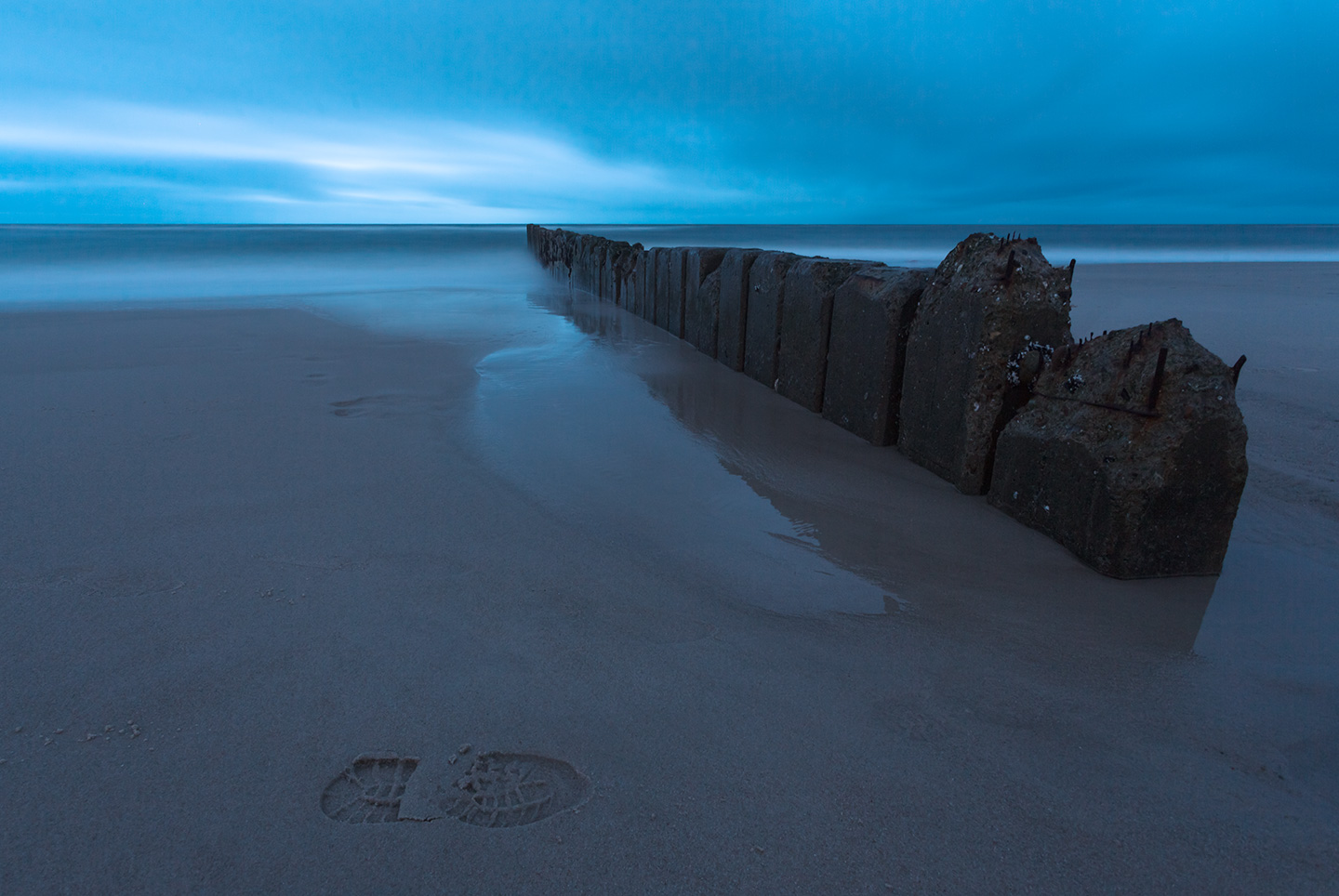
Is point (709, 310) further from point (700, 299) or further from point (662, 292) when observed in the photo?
point (662, 292)

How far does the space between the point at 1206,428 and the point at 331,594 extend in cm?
266

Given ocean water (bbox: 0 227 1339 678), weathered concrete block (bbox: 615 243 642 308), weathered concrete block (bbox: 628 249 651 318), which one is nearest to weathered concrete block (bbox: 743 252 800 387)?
ocean water (bbox: 0 227 1339 678)

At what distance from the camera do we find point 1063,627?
2.05 m

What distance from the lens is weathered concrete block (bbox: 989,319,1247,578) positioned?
7.18 ft

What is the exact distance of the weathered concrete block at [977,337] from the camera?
283 cm

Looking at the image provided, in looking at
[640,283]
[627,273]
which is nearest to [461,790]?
[640,283]

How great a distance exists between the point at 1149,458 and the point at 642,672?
A: 1681mm

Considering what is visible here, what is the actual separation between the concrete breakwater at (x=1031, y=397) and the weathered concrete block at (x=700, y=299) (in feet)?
5.20

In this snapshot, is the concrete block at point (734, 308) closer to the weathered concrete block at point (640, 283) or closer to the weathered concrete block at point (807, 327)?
the weathered concrete block at point (807, 327)

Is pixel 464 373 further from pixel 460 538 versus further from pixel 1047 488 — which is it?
pixel 1047 488

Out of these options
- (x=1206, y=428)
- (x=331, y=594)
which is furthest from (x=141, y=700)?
(x=1206, y=428)

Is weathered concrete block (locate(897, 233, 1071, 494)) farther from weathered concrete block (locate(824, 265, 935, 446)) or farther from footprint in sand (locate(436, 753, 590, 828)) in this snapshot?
footprint in sand (locate(436, 753, 590, 828))

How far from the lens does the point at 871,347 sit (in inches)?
144

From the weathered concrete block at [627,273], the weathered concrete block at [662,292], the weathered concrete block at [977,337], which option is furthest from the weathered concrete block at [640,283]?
the weathered concrete block at [977,337]
